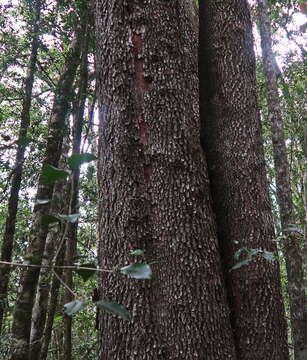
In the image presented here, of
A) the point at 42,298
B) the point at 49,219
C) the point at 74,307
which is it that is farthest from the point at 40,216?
the point at 74,307

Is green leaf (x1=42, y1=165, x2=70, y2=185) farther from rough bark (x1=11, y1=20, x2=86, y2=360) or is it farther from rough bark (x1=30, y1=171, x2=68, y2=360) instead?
rough bark (x1=30, y1=171, x2=68, y2=360)

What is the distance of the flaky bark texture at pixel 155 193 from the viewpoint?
64.4 inches

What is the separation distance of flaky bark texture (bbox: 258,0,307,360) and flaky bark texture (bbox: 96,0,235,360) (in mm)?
3353

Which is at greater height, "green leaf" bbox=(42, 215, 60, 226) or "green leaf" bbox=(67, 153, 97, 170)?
"green leaf" bbox=(67, 153, 97, 170)

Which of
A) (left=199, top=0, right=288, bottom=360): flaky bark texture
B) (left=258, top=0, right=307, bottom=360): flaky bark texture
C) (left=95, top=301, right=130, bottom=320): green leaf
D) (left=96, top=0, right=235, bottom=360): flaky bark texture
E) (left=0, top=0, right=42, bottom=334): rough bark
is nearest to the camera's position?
(left=95, top=301, right=130, bottom=320): green leaf

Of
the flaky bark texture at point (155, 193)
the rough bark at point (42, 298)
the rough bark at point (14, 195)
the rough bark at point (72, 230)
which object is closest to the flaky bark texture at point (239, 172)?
the flaky bark texture at point (155, 193)

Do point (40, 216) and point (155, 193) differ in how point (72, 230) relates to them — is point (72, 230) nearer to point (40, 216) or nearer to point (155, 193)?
point (40, 216)

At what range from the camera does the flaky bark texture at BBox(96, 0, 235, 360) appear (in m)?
1.64

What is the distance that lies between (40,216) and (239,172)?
83.4 inches

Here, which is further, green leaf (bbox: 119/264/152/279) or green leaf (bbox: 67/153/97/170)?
green leaf (bbox: 67/153/97/170)

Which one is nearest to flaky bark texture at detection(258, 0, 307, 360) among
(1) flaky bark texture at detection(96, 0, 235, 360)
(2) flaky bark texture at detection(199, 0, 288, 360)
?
(2) flaky bark texture at detection(199, 0, 288, 360)

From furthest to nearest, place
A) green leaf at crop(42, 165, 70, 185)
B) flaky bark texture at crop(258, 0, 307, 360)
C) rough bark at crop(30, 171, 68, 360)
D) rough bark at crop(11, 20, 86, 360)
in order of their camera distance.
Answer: flaky bark texture at crop(258, 0, 307, 360)
rough bark at crop(30, 171, 68, 360)
rough bark at crop(11, 20, 86, 360)
green leaf at crop(42, 165, 70, 185)

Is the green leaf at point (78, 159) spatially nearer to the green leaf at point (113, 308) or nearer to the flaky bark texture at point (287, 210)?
the green leaf at point (113, 308)

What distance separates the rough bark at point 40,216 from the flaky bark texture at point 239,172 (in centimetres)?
212
